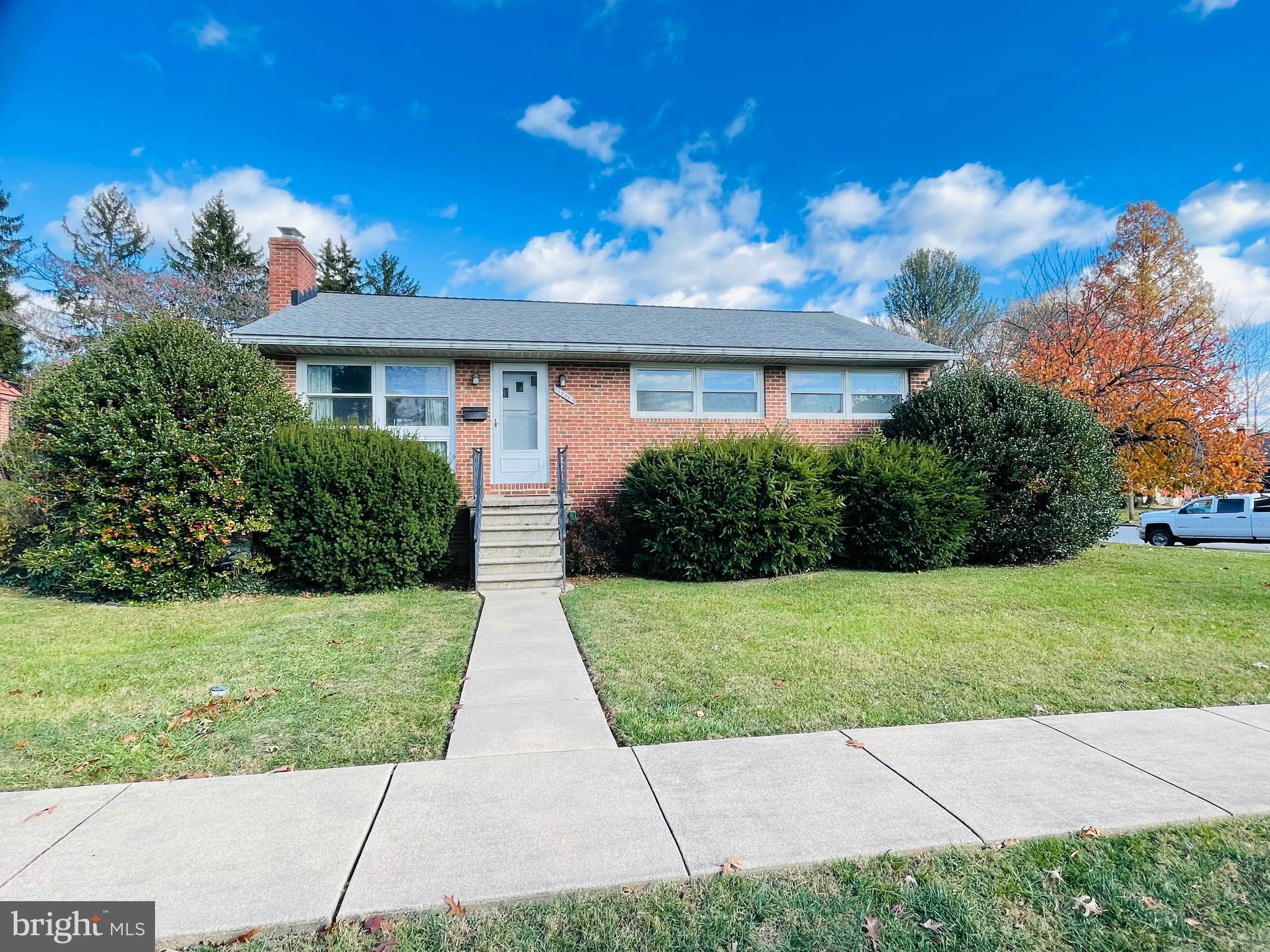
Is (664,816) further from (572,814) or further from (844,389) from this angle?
(844,389)

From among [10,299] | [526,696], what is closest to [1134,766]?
[526,696]

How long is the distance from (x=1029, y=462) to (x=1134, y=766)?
772 cm

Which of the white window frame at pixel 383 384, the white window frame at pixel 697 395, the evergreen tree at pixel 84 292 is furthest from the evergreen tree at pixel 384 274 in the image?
the white window frame at pixel 697 395

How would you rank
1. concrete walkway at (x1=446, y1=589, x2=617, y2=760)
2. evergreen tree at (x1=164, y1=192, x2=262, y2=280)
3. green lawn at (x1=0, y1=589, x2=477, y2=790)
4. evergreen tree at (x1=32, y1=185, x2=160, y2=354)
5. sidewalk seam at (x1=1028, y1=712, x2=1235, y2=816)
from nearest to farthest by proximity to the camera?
sidewalk seam at (x1=1028, y1=712, x2=1235, y2=816) → green lawn at (x1=0, y1=589, x2=477, y2=790) → concrete walkway at (x1=446, y1=589, x2=617, y2=760) → evergreen tree at (x1=32, y1=185, x2=160, y2=354) → evergreen tree at (x1=164, y1=192, x2=262, y2=280)

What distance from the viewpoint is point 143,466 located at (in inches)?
282

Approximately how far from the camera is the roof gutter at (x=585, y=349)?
9.28 m

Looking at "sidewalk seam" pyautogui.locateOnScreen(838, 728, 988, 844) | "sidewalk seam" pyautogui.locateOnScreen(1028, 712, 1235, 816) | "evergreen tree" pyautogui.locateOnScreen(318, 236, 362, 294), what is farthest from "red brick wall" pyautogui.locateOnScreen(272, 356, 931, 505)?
"evergreen tree" pyautogui.locateOnScreen(318, 236, 362, 294)

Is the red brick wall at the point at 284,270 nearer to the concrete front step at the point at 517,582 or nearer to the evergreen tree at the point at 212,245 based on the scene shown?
the concrete front step at the point at 517,582

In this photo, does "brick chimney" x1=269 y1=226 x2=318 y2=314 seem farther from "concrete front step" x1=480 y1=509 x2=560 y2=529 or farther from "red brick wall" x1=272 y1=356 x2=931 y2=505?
"concrete front step" x1=480 y1=509 x2=560 y2=529

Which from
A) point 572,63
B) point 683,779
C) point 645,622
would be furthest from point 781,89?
point 683,779

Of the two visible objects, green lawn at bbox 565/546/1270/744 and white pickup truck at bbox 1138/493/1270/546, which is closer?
green lawn at bbox 565/546/1270/744

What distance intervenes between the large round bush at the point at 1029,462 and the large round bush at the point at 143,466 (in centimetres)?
1042

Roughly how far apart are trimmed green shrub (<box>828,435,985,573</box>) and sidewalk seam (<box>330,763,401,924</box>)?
7.76 m

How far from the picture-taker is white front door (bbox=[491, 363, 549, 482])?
10.4 m
